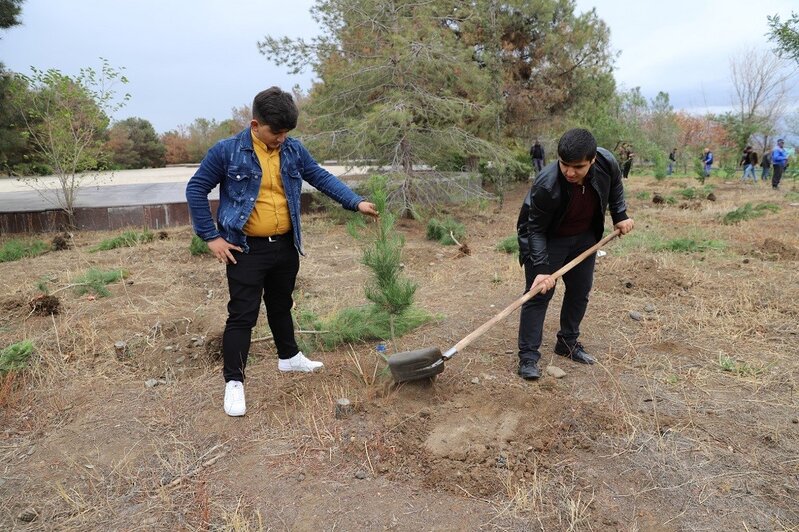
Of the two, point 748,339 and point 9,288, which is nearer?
point 748,339

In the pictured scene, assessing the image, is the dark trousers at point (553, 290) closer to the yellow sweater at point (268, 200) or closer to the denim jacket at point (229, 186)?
the yellow sweater at point (268, 200)

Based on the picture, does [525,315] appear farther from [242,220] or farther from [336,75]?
[336,75]

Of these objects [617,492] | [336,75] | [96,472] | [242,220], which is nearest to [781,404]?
[617,492]

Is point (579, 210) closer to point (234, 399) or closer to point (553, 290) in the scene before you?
point (553, 290)

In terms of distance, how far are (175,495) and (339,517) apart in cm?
74

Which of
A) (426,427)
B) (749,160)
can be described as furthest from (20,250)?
(749,160)

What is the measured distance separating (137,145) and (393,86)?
1290 inches

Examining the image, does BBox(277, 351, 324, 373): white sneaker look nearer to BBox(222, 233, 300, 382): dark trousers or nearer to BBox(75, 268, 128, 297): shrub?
BBox(222, 233, 300, 382): dark trousers

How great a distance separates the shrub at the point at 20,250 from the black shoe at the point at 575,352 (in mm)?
7912

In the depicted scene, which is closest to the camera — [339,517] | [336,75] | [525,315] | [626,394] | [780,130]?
[339,517]

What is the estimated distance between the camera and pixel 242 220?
253 centimetres

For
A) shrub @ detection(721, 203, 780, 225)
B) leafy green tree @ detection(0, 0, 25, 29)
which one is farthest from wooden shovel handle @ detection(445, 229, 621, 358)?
leafy green tree @ detection(0, 0, 25, 29)

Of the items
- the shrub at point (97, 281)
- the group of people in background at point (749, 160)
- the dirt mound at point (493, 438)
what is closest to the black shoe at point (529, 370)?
the dirt mound at point (493, 438)

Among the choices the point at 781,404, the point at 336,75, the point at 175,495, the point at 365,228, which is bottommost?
the point at 175,495
